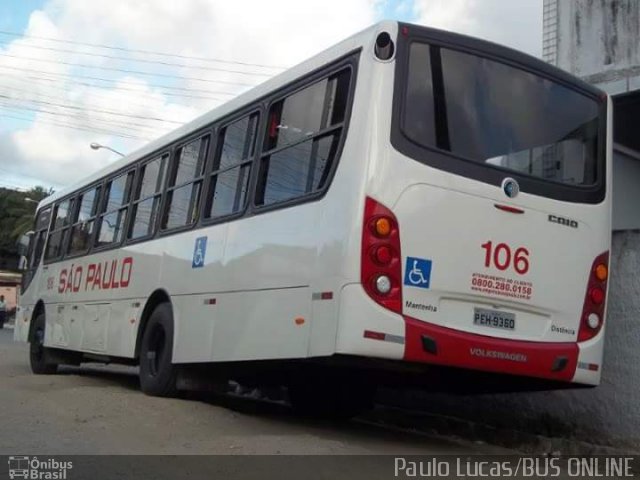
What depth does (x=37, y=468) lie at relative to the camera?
5.27 meters

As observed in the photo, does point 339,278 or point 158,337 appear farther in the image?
point 158,337

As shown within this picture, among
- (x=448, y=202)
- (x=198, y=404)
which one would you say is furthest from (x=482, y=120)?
(x=198, y=404)

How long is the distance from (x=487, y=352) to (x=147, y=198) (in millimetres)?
5388

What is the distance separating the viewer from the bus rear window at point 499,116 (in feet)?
19.7

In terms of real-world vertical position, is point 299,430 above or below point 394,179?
below

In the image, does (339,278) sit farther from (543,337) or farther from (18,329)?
(18,329)

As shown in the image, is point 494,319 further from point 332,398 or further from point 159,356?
point 159,356

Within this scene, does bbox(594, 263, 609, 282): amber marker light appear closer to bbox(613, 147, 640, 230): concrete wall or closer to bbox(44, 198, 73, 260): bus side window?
bbox(613, 147, 640, 230): concrete wall

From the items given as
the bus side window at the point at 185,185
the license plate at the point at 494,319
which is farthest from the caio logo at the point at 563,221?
the bus side window at the point at 185,185

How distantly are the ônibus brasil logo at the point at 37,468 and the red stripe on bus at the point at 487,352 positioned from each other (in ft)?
7.92

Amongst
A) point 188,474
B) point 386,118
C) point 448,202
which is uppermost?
point 386,118

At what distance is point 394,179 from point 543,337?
5.63ft

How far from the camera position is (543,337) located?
613 centimetres

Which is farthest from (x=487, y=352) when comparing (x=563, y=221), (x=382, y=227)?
(x=563, y=221)
